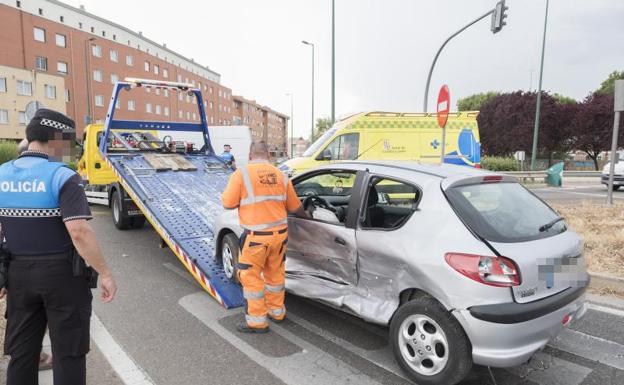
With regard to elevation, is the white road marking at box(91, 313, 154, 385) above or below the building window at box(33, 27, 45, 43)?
below

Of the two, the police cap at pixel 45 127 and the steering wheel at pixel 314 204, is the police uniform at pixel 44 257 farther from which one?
the steering wheel at pixel 314 204

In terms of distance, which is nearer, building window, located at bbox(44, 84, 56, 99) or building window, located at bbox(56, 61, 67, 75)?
building window, located at bbox(44, 84, 56, 99)

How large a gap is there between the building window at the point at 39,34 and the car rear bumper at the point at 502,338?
46301mm

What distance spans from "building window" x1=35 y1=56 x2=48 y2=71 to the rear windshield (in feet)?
148

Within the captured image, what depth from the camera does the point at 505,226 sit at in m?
2.92

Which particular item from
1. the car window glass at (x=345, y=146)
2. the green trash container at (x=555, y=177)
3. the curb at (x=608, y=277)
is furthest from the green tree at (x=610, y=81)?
the curb at (x=608, y=277)

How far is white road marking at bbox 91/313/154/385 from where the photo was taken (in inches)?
119

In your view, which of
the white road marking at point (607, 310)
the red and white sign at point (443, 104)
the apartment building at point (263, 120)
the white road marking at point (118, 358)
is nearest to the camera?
the white road marking at point (118, 358)

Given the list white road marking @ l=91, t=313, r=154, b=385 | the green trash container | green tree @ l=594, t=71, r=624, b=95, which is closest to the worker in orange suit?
white road marking @ l=91, t=313, r=154, b=385

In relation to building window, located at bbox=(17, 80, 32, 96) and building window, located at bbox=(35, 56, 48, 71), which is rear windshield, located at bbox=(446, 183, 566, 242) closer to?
building window, located at bbox=(17, 80, 32, 96)

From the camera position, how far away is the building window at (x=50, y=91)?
124ft

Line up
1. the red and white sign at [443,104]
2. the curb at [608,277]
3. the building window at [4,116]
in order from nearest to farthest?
the curb at [608,277] → the red and white sign at [443,104] → the building window at [4,116]

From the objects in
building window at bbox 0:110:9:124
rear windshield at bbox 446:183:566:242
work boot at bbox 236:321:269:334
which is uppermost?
building window at bbox 0:110:9:124

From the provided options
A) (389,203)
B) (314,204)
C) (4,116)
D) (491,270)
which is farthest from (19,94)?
(491,270)
